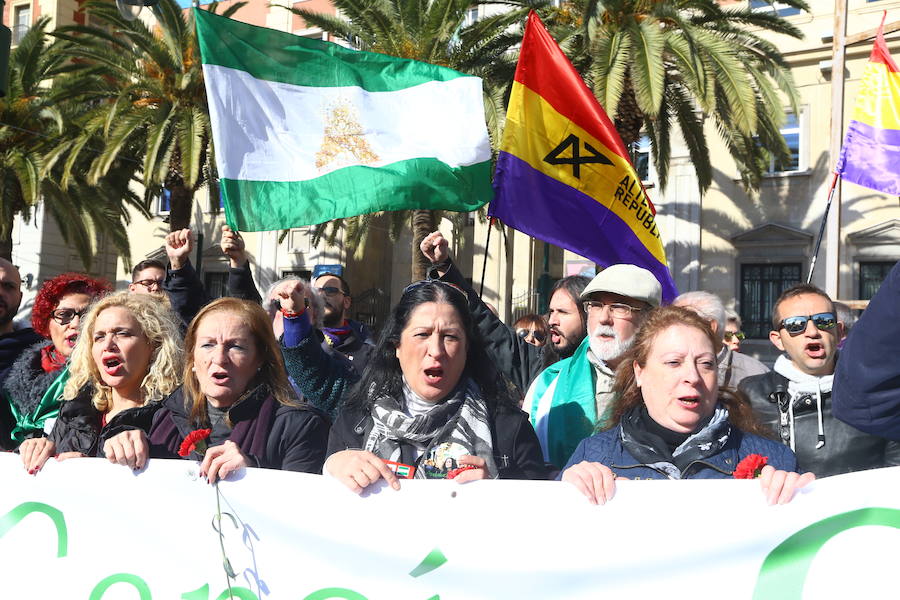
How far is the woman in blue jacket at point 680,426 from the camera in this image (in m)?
2.46

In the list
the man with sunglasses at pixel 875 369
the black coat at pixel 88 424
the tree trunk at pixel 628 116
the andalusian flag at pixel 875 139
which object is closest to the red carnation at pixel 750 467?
the man with sunglasses at pixel 875 369

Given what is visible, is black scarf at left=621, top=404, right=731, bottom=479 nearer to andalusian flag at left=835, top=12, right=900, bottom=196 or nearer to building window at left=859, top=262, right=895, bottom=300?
andalusian flag at left=835, top=12, right=900, bottom=196

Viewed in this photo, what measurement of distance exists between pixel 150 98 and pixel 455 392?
1325cm

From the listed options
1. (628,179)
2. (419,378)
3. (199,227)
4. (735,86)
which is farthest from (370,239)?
(419,378)

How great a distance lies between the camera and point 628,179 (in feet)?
15.0

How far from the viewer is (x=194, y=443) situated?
2.70m

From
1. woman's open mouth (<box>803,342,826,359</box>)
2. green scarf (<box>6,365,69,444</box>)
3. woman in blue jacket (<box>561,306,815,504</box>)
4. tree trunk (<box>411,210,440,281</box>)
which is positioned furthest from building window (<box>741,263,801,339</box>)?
woman in blue jacket (<box>561,306,815,504</box>)

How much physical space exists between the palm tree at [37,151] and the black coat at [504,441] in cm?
1349

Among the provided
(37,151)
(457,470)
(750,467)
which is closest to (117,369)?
(457,470)

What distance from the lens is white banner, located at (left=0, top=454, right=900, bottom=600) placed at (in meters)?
2.21

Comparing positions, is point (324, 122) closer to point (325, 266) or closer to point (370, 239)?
point (325, 266)

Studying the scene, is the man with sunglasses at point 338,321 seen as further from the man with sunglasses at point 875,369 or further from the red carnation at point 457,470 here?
the man with sunglasses at point 875,369

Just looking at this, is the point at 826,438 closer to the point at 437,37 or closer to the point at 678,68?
the point at 437,37

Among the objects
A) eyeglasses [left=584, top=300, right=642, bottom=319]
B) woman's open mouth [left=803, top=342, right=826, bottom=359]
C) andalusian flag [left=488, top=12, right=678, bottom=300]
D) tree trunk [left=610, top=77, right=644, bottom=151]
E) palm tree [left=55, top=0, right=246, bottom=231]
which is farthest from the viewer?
palm tree [left=55, top=0, right=246, bottom=231]
